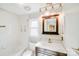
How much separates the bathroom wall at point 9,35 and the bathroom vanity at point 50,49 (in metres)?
0.25

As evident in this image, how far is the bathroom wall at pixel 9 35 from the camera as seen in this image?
1.24 m

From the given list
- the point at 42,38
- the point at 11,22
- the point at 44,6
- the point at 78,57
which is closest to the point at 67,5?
the point at 44,6

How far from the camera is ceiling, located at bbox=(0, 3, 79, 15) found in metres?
1.21

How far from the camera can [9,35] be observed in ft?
4.19

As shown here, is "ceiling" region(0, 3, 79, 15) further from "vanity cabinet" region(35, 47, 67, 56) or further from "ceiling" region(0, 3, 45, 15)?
"vanity cabinet" region(35, 47, 67, 56)

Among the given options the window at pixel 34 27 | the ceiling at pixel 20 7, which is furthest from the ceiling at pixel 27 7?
the window at pixel 34 27

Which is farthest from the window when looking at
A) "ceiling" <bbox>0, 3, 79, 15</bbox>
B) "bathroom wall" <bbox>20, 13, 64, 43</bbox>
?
"ceiling" <bbox>0, 3, 79, 15</bbox>

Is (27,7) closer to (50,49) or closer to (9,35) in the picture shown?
(9,35)

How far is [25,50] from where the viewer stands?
1.27 m

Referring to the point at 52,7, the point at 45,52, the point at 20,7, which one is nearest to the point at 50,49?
the point at 45,52

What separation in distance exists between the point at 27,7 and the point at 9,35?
0.44 m

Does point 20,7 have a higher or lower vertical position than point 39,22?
higher

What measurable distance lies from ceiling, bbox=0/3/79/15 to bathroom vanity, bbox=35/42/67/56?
17.9 inches

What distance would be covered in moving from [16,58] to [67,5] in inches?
36.2
